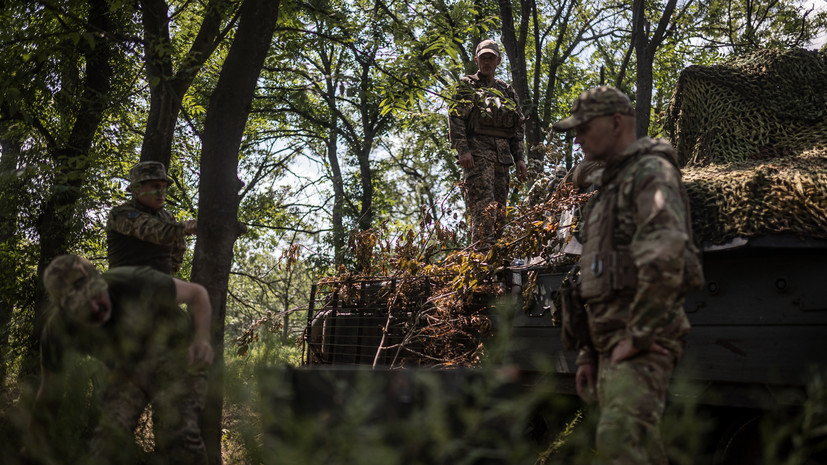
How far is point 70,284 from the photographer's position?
3.47 metres

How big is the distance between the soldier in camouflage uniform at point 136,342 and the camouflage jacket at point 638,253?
2.09 metres

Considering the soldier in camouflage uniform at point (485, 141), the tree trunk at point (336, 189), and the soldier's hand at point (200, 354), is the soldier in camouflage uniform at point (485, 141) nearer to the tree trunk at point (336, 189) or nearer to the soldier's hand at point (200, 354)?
the soldier's hand at point (200, 354)

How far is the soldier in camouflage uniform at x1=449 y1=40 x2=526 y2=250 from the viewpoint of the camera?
25.8 feet

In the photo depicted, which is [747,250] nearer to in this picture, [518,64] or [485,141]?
[485,141]

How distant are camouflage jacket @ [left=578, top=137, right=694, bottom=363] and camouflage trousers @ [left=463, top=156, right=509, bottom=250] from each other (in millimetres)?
3527

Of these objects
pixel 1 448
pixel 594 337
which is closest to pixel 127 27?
pixel 1 448

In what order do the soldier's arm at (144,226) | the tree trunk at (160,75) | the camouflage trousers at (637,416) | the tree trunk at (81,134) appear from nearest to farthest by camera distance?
the camouflage trousers at (637,416)
the soldier's arm at (144,226)
the tree trunk at (160,75)
the tree trunk at (81,134)

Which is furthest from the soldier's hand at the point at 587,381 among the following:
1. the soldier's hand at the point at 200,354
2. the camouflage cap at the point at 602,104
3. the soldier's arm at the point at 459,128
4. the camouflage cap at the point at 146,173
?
the soldier's arm at the point at 459,128

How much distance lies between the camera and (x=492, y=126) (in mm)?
8086

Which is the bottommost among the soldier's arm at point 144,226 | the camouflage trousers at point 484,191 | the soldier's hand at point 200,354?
the soldier's hand at point 200,354

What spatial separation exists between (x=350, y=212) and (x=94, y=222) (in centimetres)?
1669

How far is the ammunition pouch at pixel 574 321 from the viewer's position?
3633 millimetres

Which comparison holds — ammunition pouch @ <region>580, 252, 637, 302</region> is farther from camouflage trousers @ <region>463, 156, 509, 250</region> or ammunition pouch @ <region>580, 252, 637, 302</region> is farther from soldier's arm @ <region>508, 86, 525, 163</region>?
soldier's arm @ <region>508, 86, 525, 163</region>

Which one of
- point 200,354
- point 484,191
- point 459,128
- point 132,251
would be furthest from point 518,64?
point 200,354
